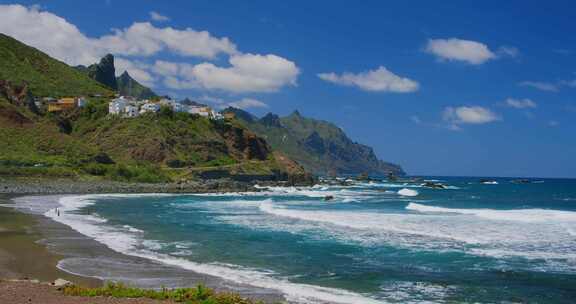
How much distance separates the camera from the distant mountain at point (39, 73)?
5281 inches

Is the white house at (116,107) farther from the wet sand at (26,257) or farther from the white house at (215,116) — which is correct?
the wet sand at (26,257)

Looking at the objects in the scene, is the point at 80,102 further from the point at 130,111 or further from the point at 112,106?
the point at 130,111

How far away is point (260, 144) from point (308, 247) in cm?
10541

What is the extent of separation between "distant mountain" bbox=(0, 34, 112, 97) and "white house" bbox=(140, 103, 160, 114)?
25142mm

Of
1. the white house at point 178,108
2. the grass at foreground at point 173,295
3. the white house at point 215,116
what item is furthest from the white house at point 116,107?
the grass at foreground at point 173,295

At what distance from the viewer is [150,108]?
127 meters

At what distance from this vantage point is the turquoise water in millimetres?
16250

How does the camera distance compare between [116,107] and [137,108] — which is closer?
[116,107]

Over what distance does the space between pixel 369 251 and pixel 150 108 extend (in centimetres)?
10984

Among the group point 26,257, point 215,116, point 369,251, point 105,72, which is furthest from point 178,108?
point 26,257

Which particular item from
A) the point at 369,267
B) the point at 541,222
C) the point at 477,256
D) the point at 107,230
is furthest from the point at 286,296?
the point at 541,222

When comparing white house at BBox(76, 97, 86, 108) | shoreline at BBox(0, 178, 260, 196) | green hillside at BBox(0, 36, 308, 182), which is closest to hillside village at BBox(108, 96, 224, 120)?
green hillside at BBox(0, 36, 308, 182)

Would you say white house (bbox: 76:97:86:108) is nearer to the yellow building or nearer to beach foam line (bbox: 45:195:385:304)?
the yellow building

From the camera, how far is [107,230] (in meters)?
30.0
